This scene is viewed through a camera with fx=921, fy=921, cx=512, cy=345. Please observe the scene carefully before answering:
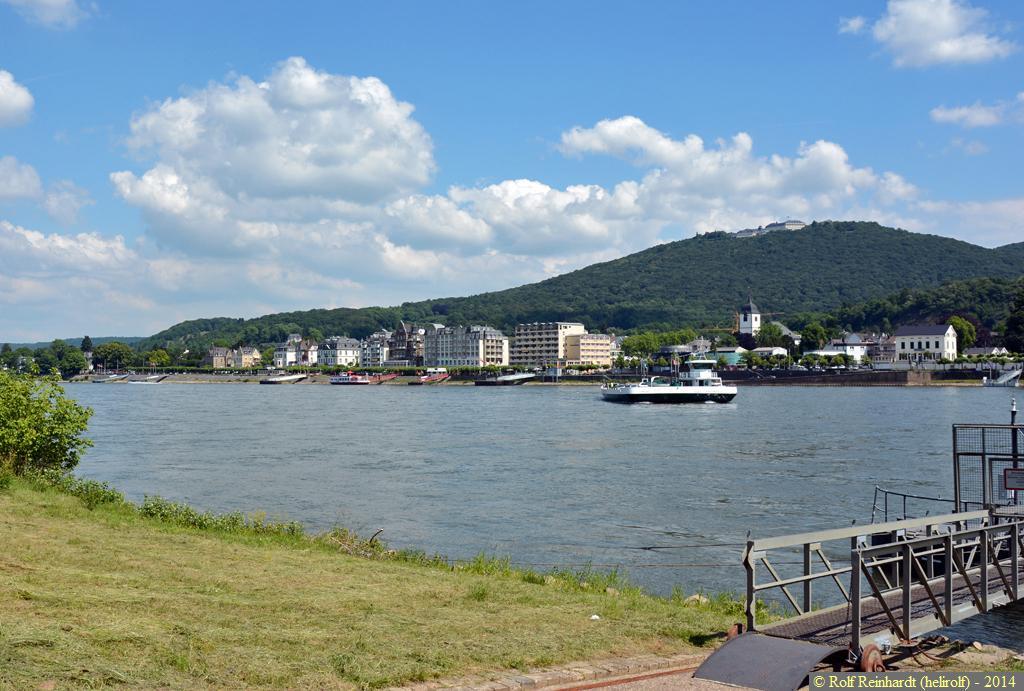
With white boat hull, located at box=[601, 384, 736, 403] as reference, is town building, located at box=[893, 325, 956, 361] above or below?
above

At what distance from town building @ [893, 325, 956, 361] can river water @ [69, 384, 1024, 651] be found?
4772 inches

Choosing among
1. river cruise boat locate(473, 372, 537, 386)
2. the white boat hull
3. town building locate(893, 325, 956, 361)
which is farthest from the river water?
town building locate(893, 325, 956, 361)

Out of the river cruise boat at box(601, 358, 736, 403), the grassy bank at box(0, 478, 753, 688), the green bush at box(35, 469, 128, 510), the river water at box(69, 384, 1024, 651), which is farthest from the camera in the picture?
the river cruise boat at box(601, 358, 736, 403)

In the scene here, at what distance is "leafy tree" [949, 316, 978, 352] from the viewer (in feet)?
623

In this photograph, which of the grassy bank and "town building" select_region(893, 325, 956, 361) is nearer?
the grassy bank

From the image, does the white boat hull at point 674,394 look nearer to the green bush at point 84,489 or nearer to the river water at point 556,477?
the river water at point 556,477

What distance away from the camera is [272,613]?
33.3 ft

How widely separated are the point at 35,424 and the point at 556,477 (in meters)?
19.5

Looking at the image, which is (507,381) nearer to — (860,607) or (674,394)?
(674,394)

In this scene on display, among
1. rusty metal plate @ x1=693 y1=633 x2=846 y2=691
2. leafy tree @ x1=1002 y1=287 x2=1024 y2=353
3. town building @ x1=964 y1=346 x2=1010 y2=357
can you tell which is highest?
leafy tree @ x1=1002 y1=287 x2=1024 y2=353

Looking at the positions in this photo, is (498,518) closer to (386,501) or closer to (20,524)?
(386,501)

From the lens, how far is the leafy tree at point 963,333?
18988 cm

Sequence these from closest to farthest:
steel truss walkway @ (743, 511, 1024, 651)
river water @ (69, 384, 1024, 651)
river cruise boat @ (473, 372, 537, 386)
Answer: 1. steel truss walkway @ (743, 511, 1024, 651)
2. river water @ (69, 384, 1024, 651)
3. river cruise boat @ (473, 372, 537, 386)

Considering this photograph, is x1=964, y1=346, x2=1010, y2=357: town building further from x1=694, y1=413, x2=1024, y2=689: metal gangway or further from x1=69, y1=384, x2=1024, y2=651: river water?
x1=694, y1=413, x2=1024, y2=689: metal gangway
